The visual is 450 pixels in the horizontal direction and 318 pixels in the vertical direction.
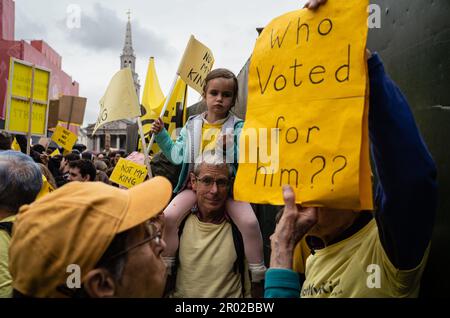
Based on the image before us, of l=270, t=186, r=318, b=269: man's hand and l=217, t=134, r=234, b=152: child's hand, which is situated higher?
l=217, t=134, r=234, b=152: child's hand

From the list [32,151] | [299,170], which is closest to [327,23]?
[299,170]

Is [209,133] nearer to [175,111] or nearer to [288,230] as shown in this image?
[288,230]

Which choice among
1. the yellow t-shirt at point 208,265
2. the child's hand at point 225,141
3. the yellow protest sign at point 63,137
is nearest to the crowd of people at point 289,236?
the yellow t-shirt at point 208,265

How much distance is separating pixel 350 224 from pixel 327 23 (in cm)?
80

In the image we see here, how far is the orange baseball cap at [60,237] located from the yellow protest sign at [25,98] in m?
4.50

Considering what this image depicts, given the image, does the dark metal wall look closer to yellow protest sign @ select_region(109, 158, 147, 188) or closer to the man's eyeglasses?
the man's eyeglasses

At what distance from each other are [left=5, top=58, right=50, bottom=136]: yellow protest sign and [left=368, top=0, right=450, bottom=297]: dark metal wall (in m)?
4.76

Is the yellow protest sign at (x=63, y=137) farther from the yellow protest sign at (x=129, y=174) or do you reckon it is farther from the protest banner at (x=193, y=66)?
the protest banner at (x=193, y=66)

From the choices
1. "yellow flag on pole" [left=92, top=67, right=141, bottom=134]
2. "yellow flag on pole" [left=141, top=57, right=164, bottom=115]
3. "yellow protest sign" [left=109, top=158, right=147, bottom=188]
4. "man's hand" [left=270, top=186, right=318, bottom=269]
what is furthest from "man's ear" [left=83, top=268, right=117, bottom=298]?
"yellow flag on pole" [left=141, top=57, right=164, bottom=115]

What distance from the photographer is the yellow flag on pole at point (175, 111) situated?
6207 millimetres

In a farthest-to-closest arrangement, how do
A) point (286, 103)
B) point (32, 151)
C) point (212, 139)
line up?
point (32, 151)
point (212, 139)
point (286, 103)

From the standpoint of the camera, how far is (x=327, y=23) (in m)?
1.59

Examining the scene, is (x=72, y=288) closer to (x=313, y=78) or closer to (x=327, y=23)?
(x=313, y=78)

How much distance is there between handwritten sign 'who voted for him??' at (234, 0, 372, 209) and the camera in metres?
1.45
